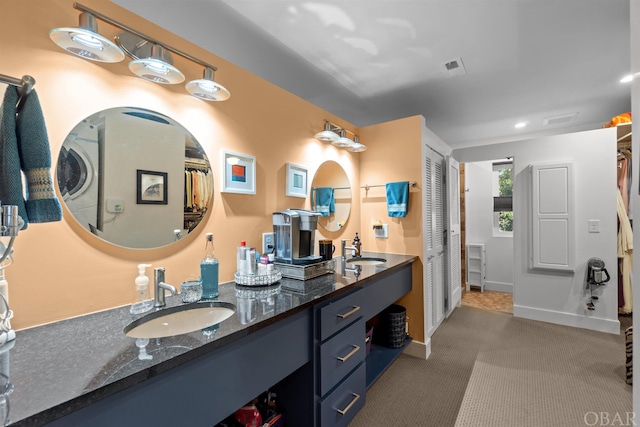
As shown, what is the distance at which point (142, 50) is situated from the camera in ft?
4.43

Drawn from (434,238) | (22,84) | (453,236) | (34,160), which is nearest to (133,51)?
(22,84)

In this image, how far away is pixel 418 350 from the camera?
260 cm

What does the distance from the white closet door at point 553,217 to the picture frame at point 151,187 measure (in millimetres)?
3803

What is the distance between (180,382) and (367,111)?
10.4ft

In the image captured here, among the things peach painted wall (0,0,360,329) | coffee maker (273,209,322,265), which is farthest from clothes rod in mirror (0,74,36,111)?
coffee maker (273,209,322,265)

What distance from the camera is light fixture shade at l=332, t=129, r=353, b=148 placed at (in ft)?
8.13

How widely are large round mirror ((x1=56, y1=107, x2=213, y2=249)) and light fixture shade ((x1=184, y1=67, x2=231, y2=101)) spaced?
20cm

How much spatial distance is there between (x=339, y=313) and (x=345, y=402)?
55cm

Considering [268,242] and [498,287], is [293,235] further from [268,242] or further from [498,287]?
[498,287]

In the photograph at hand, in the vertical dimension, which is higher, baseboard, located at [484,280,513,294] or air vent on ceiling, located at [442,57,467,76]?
air vent on ceiling, located at [442,57,467,76]

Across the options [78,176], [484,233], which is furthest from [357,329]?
[484,233]

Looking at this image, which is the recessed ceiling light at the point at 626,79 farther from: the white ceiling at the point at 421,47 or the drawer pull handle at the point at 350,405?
the drawer pull handle at the point at 350,405

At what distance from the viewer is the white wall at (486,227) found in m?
4.63

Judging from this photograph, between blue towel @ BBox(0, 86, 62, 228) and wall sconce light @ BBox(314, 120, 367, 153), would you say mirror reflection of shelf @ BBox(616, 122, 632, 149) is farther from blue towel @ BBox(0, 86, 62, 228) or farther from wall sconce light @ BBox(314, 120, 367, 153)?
blue towel @ BBox(0, 86, 62, 228)
